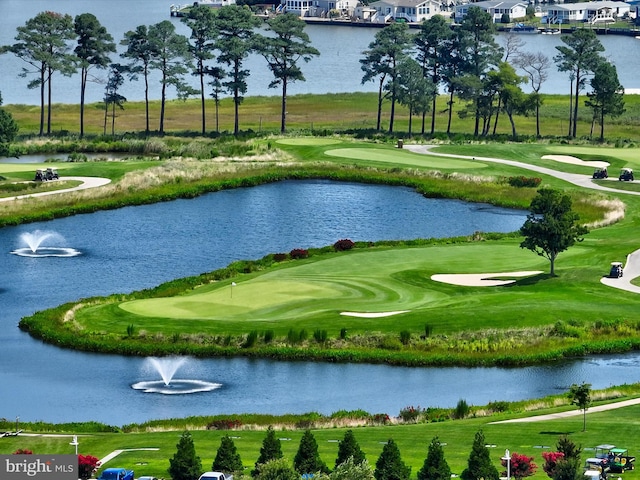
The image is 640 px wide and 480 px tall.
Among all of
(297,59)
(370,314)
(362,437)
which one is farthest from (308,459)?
(297,59)

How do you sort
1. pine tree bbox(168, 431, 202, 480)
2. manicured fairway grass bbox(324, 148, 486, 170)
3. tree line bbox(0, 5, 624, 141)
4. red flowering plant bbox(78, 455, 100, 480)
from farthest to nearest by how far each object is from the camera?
tree line bbox(0, 5, 624, 141) < manicured fairway grass bbox(324, 148, 486, 170) < red flowering plant bbox(78, 455, 100, 480) < pine tree bbox(168, 431, 202, 480)

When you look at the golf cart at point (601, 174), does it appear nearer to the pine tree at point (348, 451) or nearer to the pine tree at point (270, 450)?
the pine tree at point (348, 451)

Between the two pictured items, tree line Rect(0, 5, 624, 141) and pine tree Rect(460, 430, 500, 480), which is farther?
tree line Rect(0, 5, 624, 141)

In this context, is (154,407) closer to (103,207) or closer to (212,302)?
(212,302)

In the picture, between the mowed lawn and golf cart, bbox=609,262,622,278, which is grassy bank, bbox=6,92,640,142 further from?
golf cart, bbox=609,262,622,278

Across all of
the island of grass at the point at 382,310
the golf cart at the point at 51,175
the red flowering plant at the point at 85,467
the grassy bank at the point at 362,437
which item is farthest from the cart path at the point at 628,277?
the golf cart at the point at 51,175

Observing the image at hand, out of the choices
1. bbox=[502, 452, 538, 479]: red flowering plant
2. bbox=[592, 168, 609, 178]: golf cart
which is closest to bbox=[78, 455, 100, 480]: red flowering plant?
bbox=[502, 452, 538, 479]: red flowering plant
